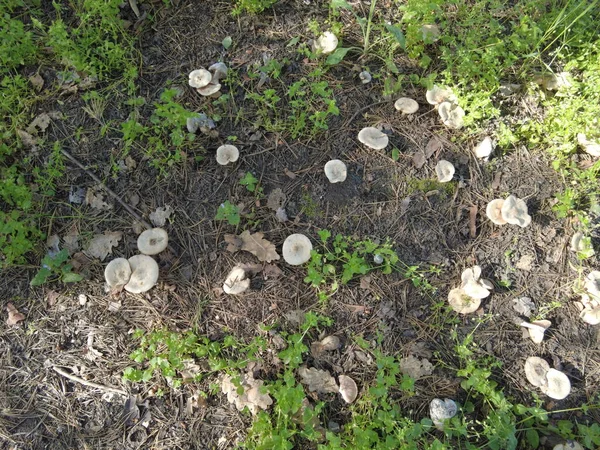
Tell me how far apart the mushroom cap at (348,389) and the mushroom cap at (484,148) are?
7.12 feet

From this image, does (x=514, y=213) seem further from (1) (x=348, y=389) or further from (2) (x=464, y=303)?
(1) (x=348, y=389)

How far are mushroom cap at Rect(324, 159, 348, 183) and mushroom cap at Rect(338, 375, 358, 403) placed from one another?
1542 mm

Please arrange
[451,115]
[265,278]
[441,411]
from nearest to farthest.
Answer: [441,411] → [265,278] → [451,115]

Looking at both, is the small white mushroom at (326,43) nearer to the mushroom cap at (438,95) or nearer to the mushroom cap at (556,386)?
the mushroom cap at (438,95)

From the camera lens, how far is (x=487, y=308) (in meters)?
3.25

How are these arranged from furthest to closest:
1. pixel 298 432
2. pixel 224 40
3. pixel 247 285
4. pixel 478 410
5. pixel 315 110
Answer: pixel 224 40 < pixel 315 110 < pixel 247 285 < pixel 478 410 < pixel 298 432

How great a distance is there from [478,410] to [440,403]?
31 centimetres

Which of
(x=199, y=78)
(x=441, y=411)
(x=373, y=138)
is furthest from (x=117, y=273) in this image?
(x=441, y=411)

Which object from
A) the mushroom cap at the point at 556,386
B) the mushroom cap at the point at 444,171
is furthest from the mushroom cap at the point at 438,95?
the mushroom cap at the point at 556,386

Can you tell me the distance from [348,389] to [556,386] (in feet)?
4.83

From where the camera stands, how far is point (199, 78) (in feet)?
12.3

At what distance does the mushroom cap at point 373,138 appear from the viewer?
3.55 meters

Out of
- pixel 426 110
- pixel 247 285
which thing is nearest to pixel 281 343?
pixel 247 285

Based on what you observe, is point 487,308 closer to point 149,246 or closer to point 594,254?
point 594,254
